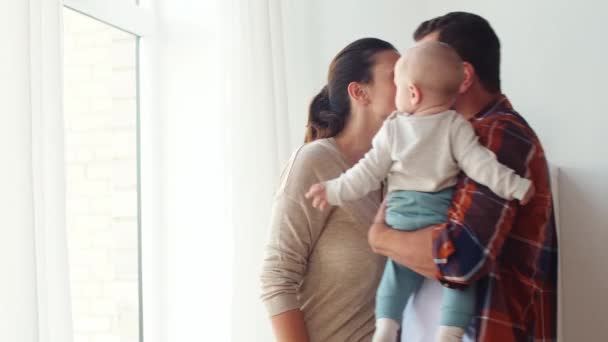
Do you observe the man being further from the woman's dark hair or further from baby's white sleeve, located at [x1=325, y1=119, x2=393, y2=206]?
the woman's dark hair

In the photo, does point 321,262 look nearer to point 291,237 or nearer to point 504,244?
point 291,237

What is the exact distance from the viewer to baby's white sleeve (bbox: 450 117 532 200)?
1279 mm

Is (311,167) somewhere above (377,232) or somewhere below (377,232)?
above

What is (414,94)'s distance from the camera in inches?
55.2

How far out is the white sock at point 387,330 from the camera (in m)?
1.39

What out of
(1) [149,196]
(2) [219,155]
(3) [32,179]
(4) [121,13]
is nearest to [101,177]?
A: (1) [149,196]

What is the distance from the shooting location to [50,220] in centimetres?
129

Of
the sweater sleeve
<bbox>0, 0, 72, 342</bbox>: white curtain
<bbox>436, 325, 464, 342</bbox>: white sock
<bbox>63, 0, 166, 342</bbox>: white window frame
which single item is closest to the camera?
<bbox>0, 0, 72, 342</bbox>: white curtain

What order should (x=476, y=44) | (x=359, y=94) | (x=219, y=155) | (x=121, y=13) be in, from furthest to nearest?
(x=219, y=155) < (x=121, y=13) < (x=359, y=94) < (x=476, y=44)

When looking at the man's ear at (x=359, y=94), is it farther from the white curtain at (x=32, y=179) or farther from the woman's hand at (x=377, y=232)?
the white curtain at (x=32, y=179)

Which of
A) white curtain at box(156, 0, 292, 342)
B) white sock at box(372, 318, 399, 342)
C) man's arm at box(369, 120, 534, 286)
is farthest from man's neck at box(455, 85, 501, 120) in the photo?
white curtain at box(156, 0, 292, 342)

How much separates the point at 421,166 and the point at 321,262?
1.25ft

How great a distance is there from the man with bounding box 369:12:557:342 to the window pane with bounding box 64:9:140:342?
958 millimetres

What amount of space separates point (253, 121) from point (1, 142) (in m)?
0.97
